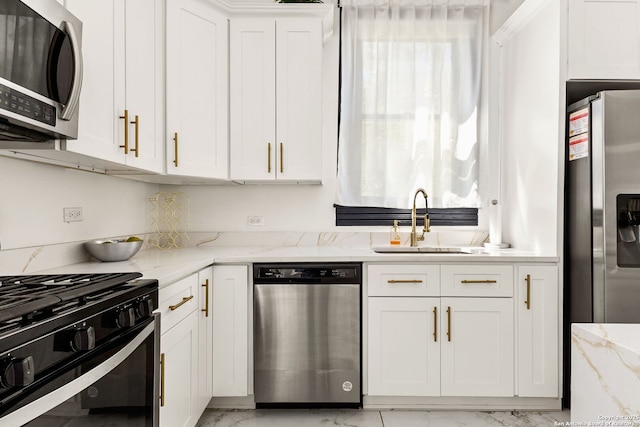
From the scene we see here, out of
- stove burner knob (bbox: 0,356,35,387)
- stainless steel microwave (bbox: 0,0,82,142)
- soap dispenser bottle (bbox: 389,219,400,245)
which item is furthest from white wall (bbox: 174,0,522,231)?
stove burner knob (bbox: 0,356,35,387)

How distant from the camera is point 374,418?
237 cm

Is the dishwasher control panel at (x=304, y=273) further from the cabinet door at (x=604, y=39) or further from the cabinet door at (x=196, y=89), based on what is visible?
the cabinet door at (x=604, y=39)

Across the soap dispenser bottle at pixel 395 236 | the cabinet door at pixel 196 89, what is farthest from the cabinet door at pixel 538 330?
the cabinet door at pixel 196 89

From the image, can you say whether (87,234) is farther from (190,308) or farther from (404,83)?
(404,83)

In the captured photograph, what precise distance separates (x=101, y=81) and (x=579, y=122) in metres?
2.35

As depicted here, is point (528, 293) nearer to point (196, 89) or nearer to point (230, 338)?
point (230, 338)

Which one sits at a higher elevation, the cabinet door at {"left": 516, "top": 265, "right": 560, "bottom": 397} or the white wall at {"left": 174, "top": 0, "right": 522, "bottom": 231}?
the white wall at {"left": 174, "top": 0, "right": 522, "bottom": 231}

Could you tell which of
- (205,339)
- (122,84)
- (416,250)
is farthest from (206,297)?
(416,250)

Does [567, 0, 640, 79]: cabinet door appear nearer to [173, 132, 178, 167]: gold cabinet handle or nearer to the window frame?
the window frame

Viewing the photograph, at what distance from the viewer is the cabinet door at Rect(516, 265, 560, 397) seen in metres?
2.37

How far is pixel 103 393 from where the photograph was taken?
1.16 meters

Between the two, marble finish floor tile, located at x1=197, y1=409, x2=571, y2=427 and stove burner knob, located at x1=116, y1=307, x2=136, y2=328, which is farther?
marble finish floor tile, located at x1=197, y1=409, x2=571, y2=427

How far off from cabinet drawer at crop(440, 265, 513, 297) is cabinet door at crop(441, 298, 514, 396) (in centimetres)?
6

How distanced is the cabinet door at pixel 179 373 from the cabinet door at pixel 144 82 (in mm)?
788
